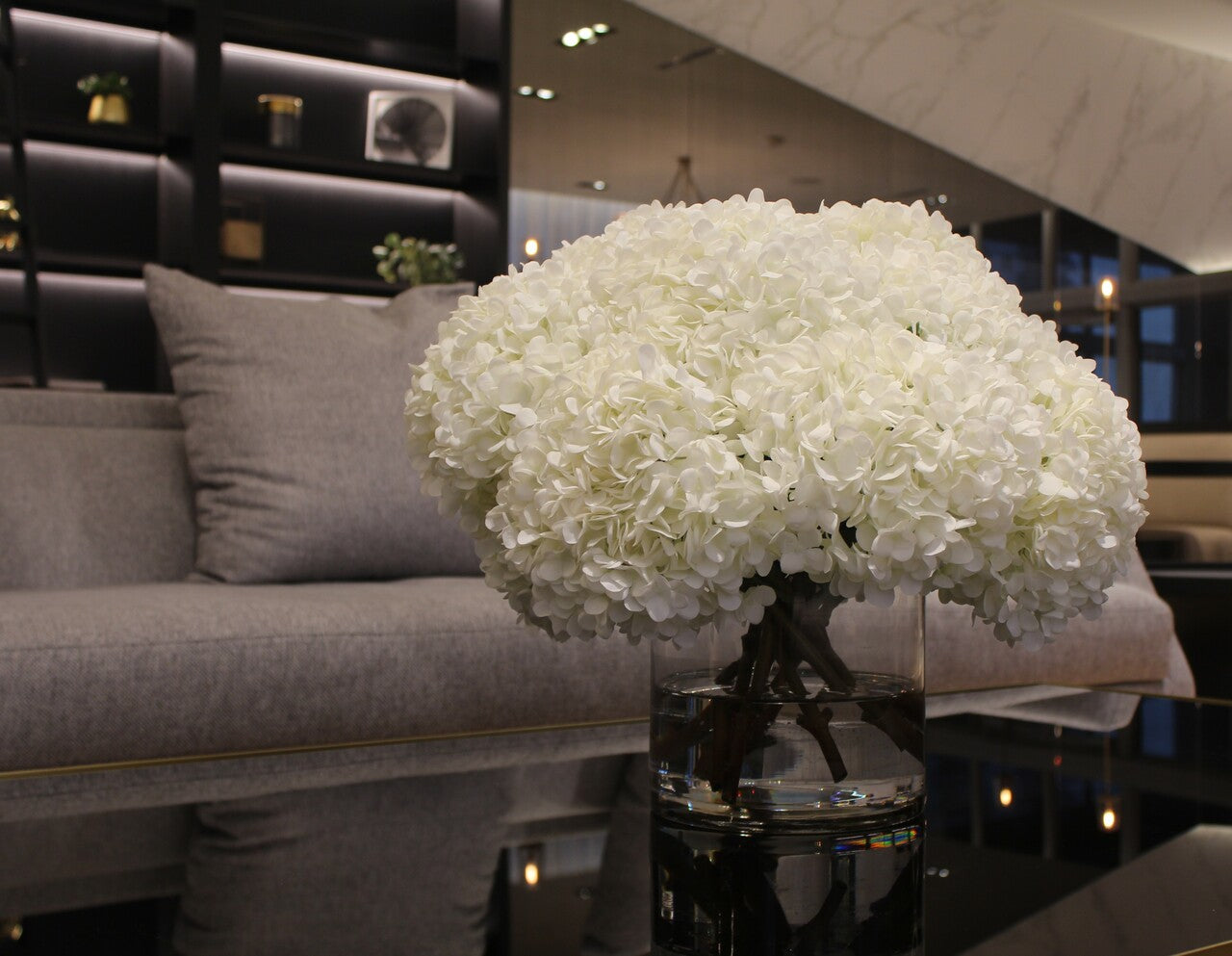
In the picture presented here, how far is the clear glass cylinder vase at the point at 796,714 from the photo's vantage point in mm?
718

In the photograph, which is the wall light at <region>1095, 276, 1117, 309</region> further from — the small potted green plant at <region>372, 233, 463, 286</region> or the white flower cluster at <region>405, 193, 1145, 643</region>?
the white flower cluster at <region>405, 193, 1145, 643</region>

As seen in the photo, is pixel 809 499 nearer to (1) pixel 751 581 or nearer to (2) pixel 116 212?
(1) pixel 751 581

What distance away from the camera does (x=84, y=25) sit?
473 centimetres

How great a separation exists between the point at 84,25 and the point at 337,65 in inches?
37.4

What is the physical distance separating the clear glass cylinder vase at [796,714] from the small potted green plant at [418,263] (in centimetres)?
437

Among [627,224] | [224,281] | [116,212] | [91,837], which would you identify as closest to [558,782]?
[91,837]

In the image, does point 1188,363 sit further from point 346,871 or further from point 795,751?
point 346,871

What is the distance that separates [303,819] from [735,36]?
5.58 m

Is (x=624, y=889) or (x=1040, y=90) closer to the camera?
(x=624, y=889)

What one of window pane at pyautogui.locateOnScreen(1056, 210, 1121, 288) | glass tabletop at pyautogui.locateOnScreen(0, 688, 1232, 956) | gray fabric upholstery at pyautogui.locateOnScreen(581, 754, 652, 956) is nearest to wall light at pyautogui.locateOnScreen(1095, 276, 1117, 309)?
window pane at pyautogui.locateOnScreen(1056, 210, 1121, 288)

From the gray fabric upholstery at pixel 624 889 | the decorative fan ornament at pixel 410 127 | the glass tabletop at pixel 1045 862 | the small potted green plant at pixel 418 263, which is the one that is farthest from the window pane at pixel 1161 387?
the gray fabric upholstery at pixel 624 889

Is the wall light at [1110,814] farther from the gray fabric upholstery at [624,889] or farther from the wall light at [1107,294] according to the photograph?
the wall light at [1107,294]

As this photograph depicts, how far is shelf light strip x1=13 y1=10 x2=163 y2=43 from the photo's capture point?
4652 millimetres

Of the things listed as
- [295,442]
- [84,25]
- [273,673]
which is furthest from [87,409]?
[84,25]
